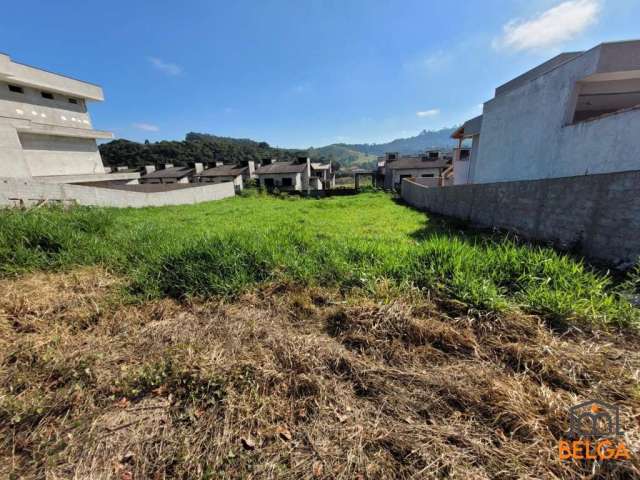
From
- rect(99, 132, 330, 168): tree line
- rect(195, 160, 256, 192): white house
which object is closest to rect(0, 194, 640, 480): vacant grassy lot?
rect(195, 160, 256, 192): white house

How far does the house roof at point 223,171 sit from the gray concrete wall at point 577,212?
32.8m

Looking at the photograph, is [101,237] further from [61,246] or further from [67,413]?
[67,413]

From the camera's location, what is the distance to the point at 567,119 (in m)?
7.38

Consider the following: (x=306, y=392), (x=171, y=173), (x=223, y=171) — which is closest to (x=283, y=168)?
(x=223, y=171)

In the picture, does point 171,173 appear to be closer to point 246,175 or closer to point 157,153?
point 246,175

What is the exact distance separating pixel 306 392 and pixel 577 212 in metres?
7.19

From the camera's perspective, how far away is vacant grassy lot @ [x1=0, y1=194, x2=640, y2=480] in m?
1.50

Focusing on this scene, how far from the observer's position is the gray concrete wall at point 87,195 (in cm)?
938

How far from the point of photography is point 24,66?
62.2 feet

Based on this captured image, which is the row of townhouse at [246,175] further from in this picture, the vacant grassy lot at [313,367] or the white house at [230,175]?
the vacant grassy lot at [313,367]

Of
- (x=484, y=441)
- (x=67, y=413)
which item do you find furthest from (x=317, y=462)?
(x=67, y=413)

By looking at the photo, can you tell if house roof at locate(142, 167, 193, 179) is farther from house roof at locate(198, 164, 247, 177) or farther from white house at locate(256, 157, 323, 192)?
white house at locate(256, 157, 323, 192)

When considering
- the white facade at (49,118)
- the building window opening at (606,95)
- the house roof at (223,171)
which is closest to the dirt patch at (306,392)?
the building window opening at (606,95)

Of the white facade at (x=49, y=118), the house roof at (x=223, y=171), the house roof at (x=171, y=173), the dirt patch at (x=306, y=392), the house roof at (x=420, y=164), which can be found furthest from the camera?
the house roof at (x=171, y=173)
